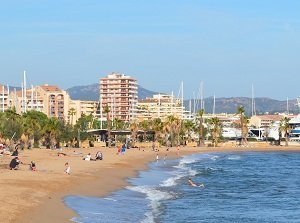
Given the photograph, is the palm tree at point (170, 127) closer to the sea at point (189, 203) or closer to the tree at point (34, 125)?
the tree at point (34, 125)

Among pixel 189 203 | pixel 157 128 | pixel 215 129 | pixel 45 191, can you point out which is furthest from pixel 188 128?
pixel 45 191

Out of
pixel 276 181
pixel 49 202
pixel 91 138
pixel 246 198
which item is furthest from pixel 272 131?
pixel 49 202

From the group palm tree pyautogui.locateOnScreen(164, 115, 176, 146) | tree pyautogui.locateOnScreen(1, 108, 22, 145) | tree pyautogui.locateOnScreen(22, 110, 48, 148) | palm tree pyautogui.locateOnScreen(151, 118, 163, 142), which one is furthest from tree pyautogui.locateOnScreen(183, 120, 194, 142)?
tree pyautogui.locateOnScreen(1, 108, 22, 145)

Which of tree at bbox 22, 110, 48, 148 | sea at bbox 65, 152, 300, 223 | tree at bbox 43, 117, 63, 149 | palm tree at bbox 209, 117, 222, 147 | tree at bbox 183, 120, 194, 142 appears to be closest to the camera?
Result: sea at bbox 65, 152, 300, 223

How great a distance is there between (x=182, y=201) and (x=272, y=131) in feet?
491

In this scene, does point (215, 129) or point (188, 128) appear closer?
point (215, 129)

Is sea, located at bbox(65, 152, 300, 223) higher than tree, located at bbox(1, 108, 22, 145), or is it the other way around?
tree, located at bbox(1, 108, 22, 145)

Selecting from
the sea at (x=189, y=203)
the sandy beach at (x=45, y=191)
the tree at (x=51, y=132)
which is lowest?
the sea at (x=189, y=203)

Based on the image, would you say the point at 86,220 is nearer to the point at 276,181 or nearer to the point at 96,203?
the point at 96,203

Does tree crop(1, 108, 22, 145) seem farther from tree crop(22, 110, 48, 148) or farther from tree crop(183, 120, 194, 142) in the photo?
tree crop(183, 120, 194, 142)

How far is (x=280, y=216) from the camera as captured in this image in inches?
1148

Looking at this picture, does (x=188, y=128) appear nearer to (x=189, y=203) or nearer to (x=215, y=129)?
(x=215, y=129)

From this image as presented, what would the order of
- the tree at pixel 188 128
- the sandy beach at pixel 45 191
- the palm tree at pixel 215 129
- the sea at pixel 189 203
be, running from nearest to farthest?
the sandy beach at pixel 45 191, the sea at pixel 189 203, the palm tree at pixel 215 129, the tree at pixel 188 128

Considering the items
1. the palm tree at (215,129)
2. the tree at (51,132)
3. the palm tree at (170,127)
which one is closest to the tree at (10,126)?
the tree at (51,132)
